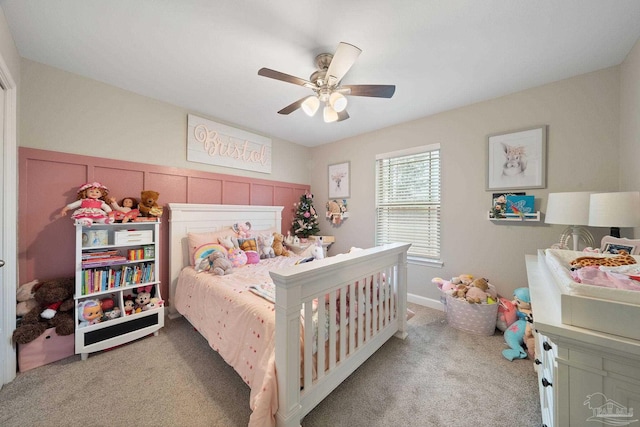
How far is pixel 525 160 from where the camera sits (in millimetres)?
2357

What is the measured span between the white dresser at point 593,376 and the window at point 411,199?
7.44 ft

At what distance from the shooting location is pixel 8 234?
1.61 metres

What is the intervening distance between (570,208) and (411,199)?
162 cm

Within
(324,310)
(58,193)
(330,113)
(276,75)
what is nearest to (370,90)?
(330,113)

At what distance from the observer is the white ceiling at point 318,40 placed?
4.68 feet

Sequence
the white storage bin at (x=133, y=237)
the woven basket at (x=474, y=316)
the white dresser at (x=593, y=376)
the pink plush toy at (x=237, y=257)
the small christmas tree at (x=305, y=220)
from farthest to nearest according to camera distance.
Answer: the small christmas tree at (x=305, y=220) < the pink plush toy at (x=237, y=257) < the woven basket at (x=474, y=316) < the white storage bin at (x=133, y=237) < the white dresser at (x=593, y=376)

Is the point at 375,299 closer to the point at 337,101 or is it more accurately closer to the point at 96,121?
the point at 337,101

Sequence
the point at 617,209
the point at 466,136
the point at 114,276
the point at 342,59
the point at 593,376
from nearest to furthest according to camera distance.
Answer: the point at 593,376
the point at 617,209
the point at 342,59
the point at 114,276
the point at 466,136

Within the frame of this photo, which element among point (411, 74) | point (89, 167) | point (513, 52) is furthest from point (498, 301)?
point (89, 167)

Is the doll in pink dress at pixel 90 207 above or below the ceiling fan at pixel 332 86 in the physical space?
below

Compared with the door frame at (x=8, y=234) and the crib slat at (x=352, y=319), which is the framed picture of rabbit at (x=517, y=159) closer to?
the crib slat at (x=352, y=319)

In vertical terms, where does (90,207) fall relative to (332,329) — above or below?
above

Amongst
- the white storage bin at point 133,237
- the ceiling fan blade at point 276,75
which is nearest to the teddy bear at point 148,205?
the white storage bin at point 133,237

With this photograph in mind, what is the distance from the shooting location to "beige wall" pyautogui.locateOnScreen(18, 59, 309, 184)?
6.40 feet
